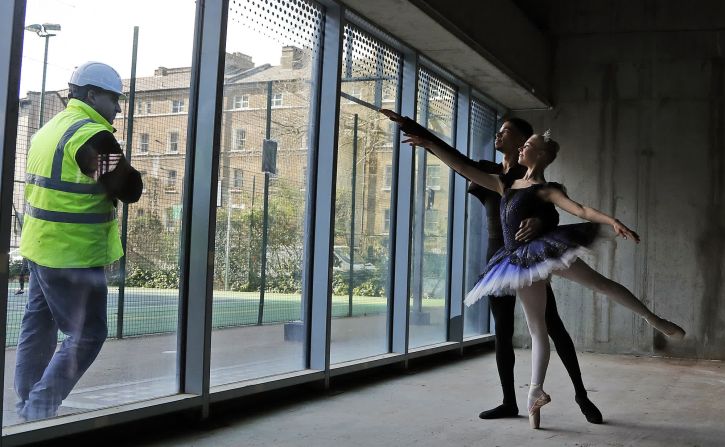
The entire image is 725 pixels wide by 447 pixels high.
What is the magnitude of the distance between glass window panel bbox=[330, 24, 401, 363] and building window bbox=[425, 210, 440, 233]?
884 millimetres

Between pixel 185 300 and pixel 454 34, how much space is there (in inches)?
114

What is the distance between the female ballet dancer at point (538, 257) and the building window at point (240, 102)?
2.85 feet

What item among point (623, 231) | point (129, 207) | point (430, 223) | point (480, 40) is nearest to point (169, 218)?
point (129, 207)

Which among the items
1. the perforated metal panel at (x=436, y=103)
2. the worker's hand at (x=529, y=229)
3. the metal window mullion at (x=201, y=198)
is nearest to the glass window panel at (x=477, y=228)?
the perforated metal panel at (x=436, y=103)

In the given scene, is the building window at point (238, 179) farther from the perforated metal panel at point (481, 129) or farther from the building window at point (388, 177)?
the perforated metal panel at point (481, 129)

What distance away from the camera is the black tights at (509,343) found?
14.3 ft

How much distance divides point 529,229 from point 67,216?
2139 millimetres

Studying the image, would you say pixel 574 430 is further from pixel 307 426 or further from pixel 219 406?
pixel 219 406

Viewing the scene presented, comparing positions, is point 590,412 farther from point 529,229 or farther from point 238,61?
point 238,61

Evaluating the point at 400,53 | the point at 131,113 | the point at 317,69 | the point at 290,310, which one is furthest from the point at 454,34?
the point at 131,113

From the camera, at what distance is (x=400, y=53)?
20.6 feet

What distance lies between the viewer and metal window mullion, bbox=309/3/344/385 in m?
5.00

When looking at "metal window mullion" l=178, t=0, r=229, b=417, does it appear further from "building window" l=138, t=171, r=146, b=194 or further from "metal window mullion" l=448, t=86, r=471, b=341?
"metal window mullion" l=448, t=86, r=471, b=341

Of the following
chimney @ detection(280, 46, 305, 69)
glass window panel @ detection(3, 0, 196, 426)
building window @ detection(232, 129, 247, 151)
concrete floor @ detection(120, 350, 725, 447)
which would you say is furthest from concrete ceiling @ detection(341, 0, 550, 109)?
concrete floor @ detection(120, 350, 725, 447)
